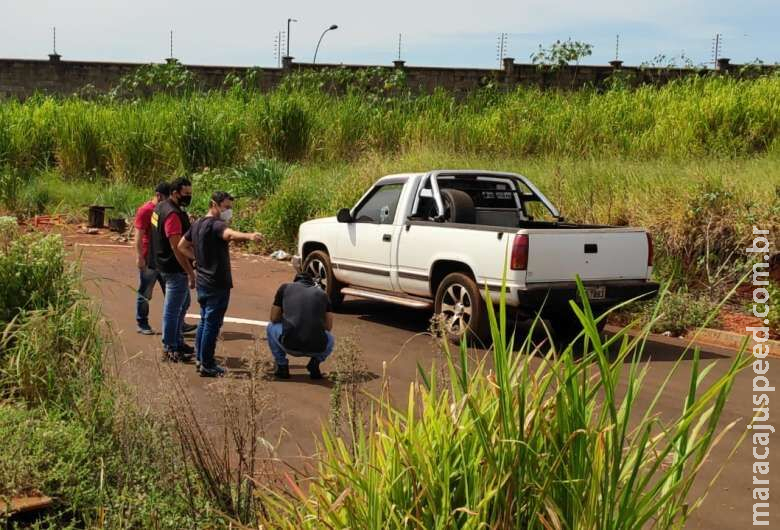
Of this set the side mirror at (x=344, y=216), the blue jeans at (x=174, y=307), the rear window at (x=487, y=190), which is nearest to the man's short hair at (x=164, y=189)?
the blue jeans at (x=174, y=307)

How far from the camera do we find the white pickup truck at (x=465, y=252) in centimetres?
1119

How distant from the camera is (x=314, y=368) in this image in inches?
395

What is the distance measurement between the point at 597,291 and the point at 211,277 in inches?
161

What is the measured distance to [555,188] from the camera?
17.1m

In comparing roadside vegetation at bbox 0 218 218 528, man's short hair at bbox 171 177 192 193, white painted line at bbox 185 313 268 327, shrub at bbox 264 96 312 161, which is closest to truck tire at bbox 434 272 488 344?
white painted line at bbox 185 313 268 327

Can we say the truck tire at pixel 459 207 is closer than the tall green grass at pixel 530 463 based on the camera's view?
No

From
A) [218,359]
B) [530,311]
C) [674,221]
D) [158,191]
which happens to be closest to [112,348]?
[218,359]

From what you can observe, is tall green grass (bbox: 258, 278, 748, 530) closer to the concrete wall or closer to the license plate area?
the license plate area

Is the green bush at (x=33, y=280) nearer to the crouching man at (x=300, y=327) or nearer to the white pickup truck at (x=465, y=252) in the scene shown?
the crouching man at (x=300, y=327)

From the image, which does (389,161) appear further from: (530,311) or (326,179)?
(530,311)

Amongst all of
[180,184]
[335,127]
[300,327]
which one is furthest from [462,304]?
[335,127]

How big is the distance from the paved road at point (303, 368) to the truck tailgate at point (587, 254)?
1.08m

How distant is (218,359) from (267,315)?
3.16 meters

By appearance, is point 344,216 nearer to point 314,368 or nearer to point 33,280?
point 314,368
